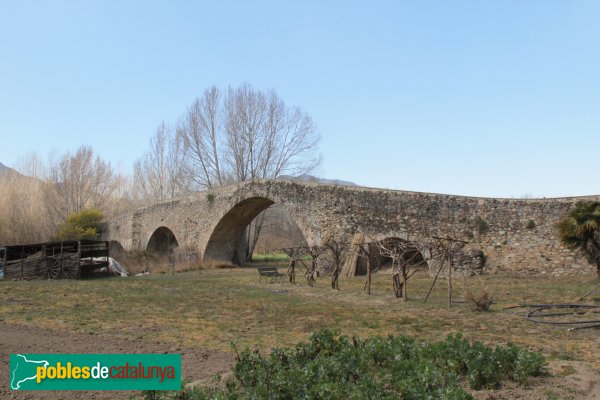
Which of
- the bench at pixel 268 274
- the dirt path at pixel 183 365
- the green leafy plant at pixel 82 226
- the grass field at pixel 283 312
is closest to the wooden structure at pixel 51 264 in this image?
the grass field at pixel 283 312

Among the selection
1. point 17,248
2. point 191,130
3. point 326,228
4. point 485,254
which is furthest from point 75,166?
point 485,254

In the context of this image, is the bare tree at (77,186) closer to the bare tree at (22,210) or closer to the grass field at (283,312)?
the bare tree at (22,210)

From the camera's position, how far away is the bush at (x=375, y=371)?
3645mm

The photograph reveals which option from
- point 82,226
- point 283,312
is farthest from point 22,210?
point 283,312

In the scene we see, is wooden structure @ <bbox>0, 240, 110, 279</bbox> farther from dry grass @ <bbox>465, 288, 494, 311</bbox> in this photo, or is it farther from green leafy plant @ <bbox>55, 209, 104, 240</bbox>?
green leafy plant @ <bbox>55, 209, 104, 240</bbox>

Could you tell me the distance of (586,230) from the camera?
11.3 metres

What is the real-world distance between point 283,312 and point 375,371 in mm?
4598

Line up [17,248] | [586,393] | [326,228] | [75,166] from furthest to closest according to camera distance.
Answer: [75,166]
[17,248]
[326,228]
[586,393]

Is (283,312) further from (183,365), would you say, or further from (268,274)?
(268,274)

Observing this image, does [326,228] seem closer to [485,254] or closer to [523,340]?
[485,254]

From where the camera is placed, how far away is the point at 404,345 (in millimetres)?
4719

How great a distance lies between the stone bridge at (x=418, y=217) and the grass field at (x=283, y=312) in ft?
2.74

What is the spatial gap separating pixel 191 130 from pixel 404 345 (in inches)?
1093

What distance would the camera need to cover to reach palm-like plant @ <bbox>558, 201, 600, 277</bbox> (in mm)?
11258
